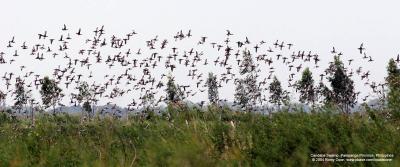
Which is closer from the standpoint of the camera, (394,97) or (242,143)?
(242,143)

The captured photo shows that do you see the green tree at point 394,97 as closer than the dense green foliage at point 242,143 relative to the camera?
No

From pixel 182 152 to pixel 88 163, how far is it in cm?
173

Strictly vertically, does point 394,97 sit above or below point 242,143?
above

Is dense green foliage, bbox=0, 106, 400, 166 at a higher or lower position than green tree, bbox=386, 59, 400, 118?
lower

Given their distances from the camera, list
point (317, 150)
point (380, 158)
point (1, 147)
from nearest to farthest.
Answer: point (380, 158) < point (317, 150) < point (1, 147)

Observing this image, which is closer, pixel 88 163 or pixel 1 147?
pixel 88 163

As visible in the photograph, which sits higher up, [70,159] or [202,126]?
[202,126]

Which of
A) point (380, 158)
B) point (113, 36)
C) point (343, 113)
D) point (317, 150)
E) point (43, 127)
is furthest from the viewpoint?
point (113, 36)

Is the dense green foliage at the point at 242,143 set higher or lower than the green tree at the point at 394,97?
lower

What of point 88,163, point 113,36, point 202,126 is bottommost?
point 88,163

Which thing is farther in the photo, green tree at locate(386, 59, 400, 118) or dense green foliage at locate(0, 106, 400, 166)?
green tree at locate(386, 59, 400, 118)

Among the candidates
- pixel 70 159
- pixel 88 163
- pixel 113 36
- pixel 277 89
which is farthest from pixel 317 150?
pixel 277 89

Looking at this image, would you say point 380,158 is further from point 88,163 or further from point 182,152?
point 88,163

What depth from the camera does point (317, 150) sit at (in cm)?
582
